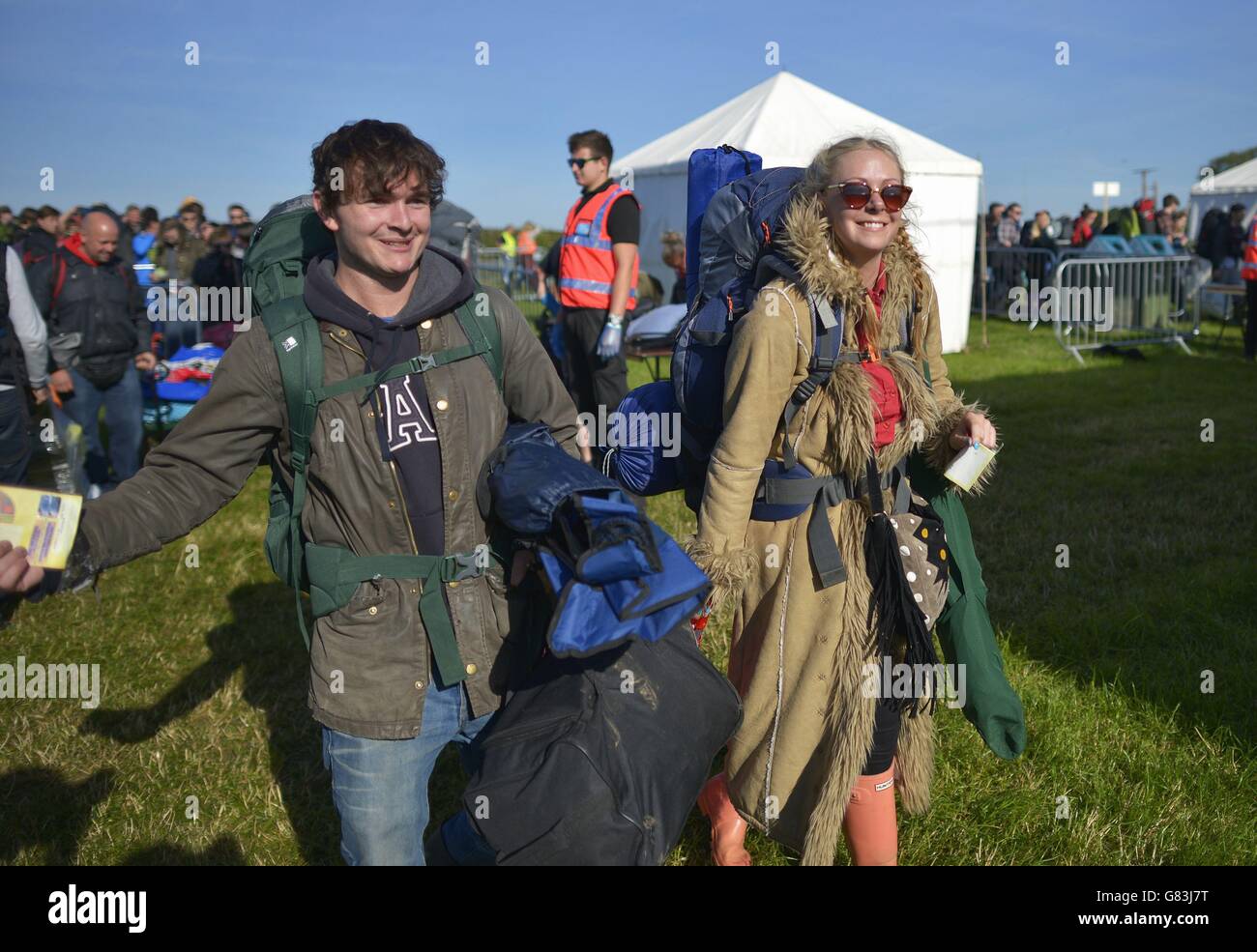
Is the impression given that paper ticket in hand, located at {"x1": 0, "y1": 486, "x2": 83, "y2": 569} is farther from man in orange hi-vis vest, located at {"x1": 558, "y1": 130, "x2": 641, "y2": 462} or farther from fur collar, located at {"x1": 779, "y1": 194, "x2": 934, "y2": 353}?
man in orange hi-vis vest, located at {"x1": 558, "y1": 130, "x2": 641, "y2": 462}

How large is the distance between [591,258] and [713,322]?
413cm

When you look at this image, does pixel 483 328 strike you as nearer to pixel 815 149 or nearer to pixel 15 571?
pixel 15 571

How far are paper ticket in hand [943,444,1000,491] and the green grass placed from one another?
1.40 meters

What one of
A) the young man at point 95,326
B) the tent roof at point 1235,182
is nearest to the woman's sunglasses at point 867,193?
the young man at point 95,326

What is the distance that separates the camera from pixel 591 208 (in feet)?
22.6

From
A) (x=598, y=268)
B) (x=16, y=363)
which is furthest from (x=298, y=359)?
(x=598, y=268)

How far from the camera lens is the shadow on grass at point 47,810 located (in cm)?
369

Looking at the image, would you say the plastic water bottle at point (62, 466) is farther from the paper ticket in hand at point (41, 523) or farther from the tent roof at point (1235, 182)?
the tent roof at point (1235, 182)

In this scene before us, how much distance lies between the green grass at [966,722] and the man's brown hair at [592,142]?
2.44 metres

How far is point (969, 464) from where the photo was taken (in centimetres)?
271

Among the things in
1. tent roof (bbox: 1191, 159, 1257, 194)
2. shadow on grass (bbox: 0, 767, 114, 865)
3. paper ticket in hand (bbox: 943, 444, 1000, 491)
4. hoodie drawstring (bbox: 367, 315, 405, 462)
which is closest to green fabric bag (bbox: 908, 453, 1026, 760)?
paper ticket in hand (bbox: 943, 444, 1000, 491)

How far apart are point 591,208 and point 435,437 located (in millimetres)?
4762

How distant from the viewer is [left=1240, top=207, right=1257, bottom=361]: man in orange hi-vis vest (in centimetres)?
1236
